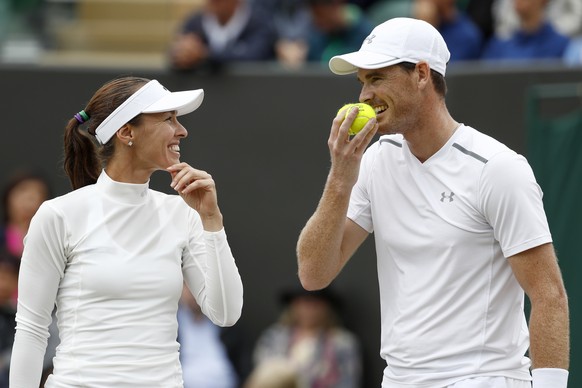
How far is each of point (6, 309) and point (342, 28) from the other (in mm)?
Answer: 3183

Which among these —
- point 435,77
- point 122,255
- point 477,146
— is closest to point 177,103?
point 122,255

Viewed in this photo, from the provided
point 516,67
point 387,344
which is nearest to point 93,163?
point 387,344

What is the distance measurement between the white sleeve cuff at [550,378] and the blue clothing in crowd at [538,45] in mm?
4557

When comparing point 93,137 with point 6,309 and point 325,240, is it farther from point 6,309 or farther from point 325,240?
point 6,309

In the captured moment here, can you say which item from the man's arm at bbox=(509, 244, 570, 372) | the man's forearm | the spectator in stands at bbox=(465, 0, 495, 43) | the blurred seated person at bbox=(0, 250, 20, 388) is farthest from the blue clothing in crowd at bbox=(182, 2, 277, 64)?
the man's arm at bbox=(509, 244, 570, 372)

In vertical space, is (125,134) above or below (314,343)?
above

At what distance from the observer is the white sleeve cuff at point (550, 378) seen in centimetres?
388

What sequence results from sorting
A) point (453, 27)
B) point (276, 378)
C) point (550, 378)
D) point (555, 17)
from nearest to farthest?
1. point (550, 378)
2. point (276, 378)
3. point (453, 27)
4. point (555, 17)

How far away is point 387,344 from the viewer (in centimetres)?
424

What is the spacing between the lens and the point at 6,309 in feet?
25.0

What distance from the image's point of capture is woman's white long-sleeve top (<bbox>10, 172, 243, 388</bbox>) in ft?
13.1

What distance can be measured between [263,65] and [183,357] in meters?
2.11

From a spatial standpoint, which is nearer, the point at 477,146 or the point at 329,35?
the point at 477,146

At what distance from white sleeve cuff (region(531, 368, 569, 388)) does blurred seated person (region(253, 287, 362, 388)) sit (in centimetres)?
423
